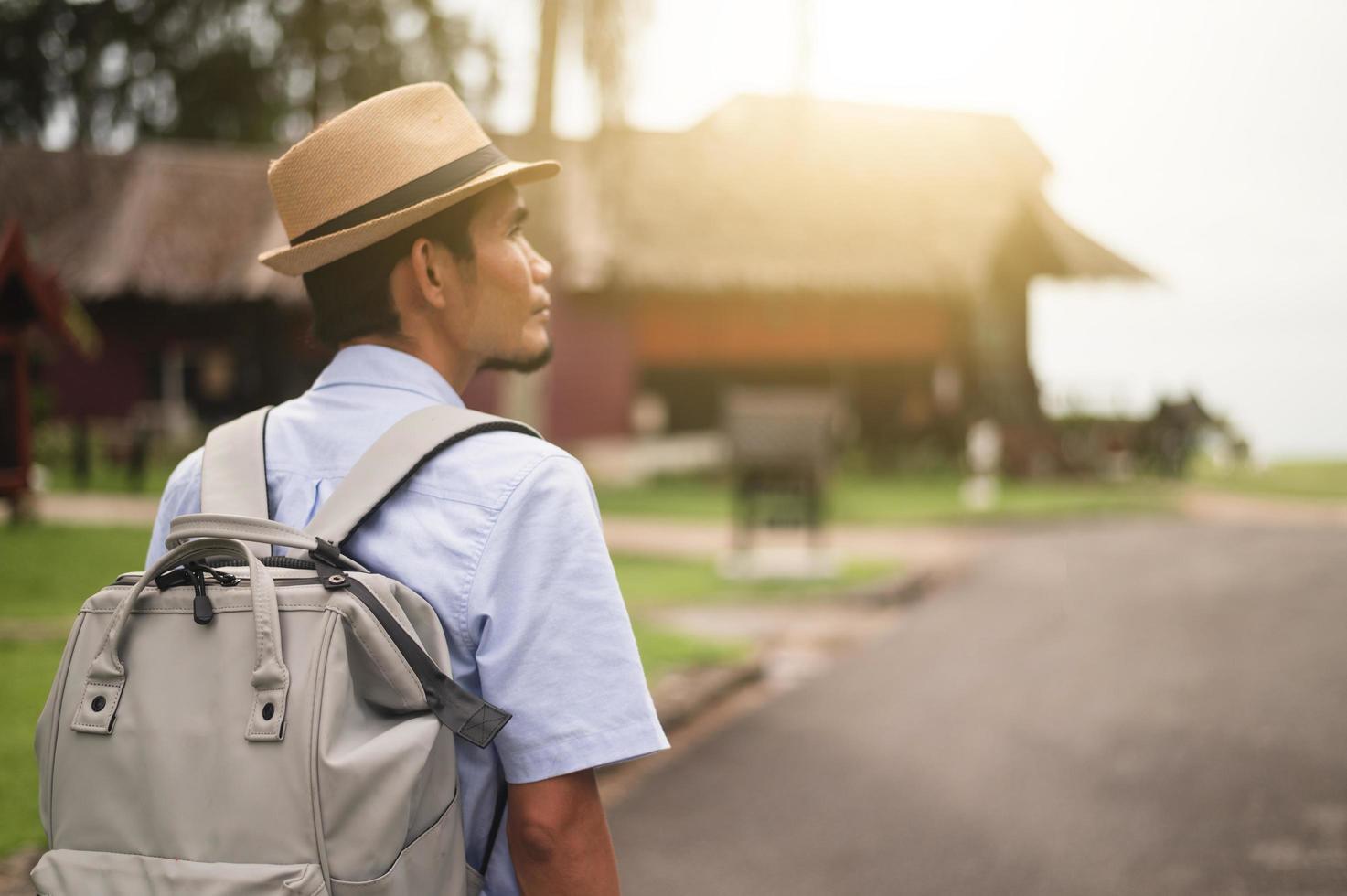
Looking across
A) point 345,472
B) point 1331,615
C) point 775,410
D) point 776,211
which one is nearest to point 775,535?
point 775,410

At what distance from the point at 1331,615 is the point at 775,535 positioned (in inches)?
241

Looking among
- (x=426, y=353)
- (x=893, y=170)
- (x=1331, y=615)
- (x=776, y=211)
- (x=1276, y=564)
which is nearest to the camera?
A: (x=426, y=353)

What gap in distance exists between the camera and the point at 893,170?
26156mm

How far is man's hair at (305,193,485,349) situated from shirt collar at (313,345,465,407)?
1.4 inches

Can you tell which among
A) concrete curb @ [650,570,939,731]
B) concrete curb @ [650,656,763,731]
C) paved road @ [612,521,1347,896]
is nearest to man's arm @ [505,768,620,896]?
paved road @ [612,521,1347,896]

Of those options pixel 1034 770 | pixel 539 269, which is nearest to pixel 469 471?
pixel 539 269

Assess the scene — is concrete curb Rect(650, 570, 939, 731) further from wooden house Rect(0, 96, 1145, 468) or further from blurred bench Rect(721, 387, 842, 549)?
wooden house Rect(0, 96, 1145, 468)

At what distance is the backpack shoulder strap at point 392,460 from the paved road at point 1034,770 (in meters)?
2.98

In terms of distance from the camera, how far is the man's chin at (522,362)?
1.88 meters

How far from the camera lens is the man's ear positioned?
1754 mm

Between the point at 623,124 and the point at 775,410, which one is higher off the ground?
the point at 623,124

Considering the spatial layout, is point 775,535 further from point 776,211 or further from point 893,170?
point 893,170

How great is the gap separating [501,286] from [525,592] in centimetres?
52

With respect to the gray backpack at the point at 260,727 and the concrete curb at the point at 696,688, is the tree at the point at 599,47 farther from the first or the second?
the gray backpack at the point at 260,727
